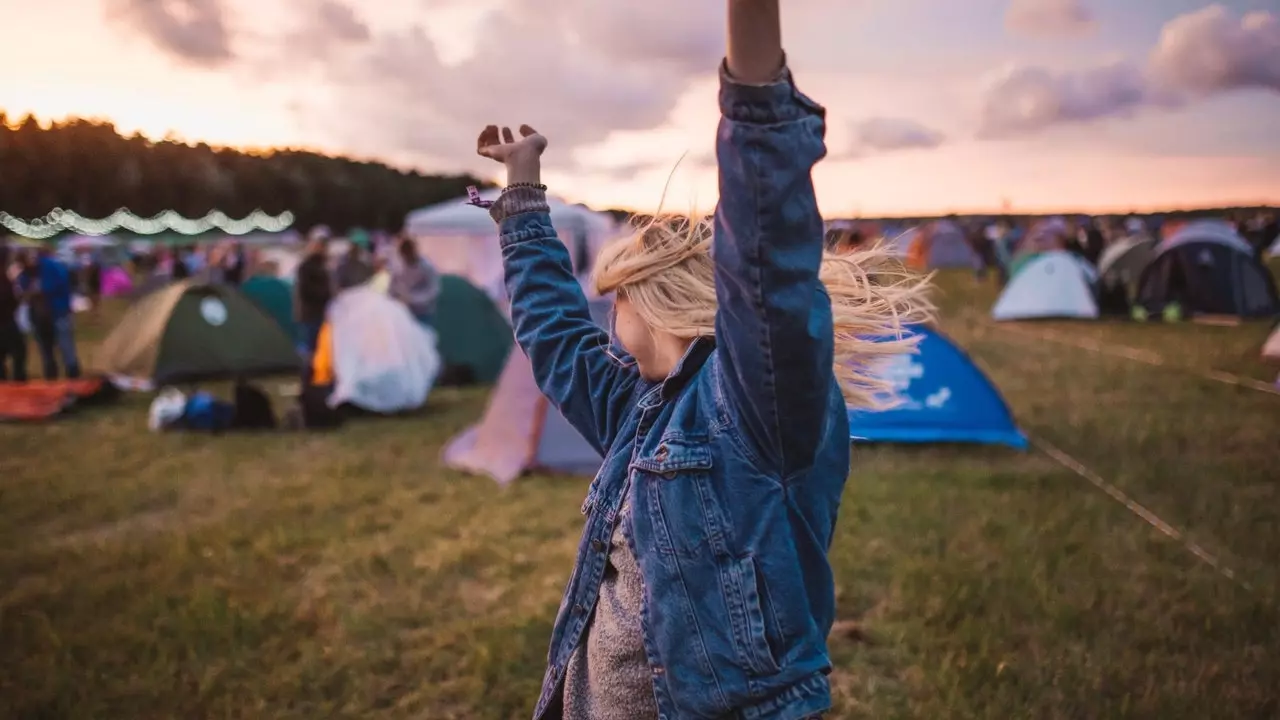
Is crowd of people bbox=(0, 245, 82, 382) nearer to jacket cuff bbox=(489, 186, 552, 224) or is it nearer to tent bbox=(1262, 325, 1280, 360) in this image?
jacket cuff bbox=(489, 186, 552, 224)

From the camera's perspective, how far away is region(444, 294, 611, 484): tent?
677 cm

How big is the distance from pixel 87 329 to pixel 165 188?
3089cm

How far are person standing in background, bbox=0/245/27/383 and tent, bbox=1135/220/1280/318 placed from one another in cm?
1852

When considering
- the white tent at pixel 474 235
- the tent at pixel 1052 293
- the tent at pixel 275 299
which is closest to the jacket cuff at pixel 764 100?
the tent at pixel 275 299

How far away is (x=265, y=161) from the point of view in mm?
66750

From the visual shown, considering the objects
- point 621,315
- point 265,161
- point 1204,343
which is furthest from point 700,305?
point 265,161

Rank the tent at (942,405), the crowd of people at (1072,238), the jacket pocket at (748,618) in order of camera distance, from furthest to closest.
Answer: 1. the crowd of people at (1072,238)
2. the tent at (942,405)
3. the jacket pocket at (748,618)

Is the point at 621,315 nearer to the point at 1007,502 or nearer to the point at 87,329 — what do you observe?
the point at 1007,502

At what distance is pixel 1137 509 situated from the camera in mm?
5520

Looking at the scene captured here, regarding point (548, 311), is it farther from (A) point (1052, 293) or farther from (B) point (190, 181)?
(B) point (190, 181)

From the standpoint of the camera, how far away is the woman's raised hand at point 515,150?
1764mm

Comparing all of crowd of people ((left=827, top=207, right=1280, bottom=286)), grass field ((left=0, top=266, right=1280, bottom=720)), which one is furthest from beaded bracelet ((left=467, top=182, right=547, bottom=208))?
crowd of people ((left=827, top=207, right=1280, bottom=286))

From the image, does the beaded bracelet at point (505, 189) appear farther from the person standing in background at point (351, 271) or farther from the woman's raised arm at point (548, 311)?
the person standing in background at point (351, 271)

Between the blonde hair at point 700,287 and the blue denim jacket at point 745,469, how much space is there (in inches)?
3.4
